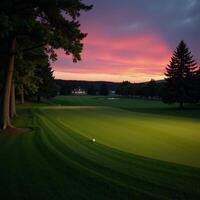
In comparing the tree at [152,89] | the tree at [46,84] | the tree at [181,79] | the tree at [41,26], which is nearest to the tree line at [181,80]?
the tree at [181,79]

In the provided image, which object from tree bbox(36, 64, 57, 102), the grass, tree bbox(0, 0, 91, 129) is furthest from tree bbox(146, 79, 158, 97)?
the grass

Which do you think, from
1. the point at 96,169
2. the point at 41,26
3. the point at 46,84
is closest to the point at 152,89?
the point at 46,84

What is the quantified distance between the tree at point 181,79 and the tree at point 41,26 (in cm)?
3361

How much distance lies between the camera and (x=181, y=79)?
48.3 m

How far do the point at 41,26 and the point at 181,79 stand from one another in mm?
38418

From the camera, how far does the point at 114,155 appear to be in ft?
31.8

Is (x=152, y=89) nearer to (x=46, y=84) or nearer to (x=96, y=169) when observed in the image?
(x=46, y=84)

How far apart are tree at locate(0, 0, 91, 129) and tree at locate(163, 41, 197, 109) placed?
1323 inches

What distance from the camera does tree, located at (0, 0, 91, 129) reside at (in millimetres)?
13977

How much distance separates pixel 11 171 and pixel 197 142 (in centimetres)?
906

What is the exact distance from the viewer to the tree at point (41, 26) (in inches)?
550

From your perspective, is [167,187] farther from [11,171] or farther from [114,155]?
[11,171]

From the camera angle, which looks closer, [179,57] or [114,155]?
[114,155]

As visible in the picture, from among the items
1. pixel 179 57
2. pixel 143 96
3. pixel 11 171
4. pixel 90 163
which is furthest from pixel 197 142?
pixel 143 96
